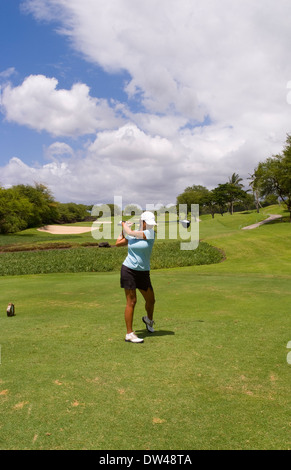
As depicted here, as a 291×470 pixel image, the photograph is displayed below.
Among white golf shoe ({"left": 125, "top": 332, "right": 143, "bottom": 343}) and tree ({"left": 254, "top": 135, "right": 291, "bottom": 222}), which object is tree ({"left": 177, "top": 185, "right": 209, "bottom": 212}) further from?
white golf shoe ({"left": 125, "top": 332, "right": 143, "bottom": 343})

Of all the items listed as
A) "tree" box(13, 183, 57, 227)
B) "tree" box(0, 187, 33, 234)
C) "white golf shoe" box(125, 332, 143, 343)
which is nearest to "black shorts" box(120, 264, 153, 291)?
"white golf shoe" box(125, 332, 143, 343)

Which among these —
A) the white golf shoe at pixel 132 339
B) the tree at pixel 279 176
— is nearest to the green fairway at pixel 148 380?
the white golf shoe at pixel 132 339

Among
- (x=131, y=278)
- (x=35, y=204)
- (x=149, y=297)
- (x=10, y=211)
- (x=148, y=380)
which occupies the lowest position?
(x=148, y=380)

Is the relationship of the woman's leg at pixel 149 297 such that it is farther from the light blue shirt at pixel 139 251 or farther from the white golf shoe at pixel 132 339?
the white golf shoe at pixel 132 339

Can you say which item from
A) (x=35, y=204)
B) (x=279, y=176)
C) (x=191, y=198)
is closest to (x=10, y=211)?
(x=35, y=204)

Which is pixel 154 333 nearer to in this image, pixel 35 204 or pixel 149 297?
pixel 149 297

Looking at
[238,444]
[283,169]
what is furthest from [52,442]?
[283,169]

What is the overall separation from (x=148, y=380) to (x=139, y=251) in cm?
283

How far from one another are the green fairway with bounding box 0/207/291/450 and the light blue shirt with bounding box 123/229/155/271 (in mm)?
1581

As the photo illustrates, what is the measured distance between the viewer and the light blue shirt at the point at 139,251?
7.43 m

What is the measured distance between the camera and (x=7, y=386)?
5.15 meters

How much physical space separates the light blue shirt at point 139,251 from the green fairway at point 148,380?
5.19ft

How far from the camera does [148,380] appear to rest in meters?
5.38
